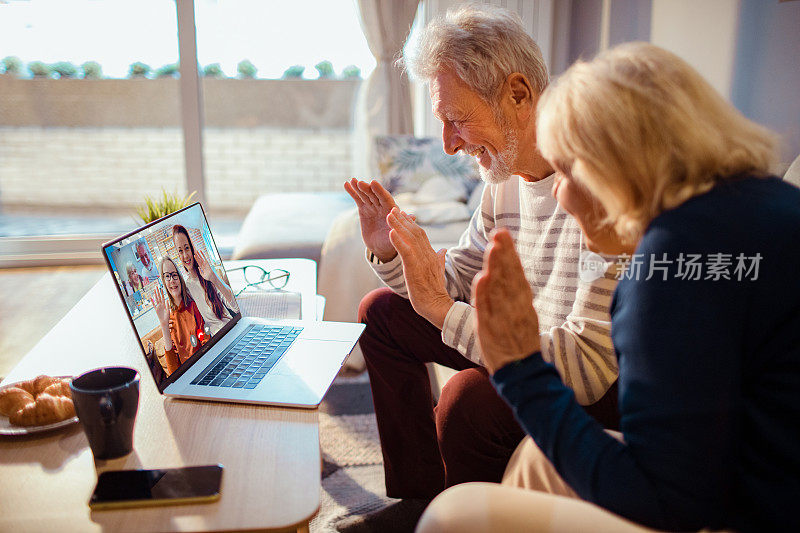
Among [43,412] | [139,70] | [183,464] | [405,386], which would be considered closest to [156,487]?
[183,464]

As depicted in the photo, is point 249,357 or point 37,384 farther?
point 249,357

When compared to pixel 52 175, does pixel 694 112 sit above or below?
above

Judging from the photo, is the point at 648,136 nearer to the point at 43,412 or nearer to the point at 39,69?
the point at 43,412

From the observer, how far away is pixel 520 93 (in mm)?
1391

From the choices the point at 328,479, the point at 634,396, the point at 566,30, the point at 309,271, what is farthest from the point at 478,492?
the point at 566,30

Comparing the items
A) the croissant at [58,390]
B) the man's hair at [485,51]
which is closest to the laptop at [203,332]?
the croissant at [58,390]

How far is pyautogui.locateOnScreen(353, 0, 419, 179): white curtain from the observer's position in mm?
3621

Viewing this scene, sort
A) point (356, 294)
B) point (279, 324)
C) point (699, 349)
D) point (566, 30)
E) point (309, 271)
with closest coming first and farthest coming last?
1. point (699, 349)
2. point (279, 324)
3. point (309, 271)
4. point (356, 294)
5. point (566, 30)

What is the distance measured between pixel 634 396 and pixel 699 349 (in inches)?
3.1

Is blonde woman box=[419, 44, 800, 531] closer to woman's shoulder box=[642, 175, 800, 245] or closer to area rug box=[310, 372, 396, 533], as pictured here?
woman's shoulder box=[642, 175, 800, 245]

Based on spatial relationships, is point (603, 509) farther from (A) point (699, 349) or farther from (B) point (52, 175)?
(B) point (52, 175)

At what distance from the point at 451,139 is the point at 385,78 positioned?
236 centimetres

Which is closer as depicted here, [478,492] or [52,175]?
[478,492]

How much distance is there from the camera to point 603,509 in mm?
685
